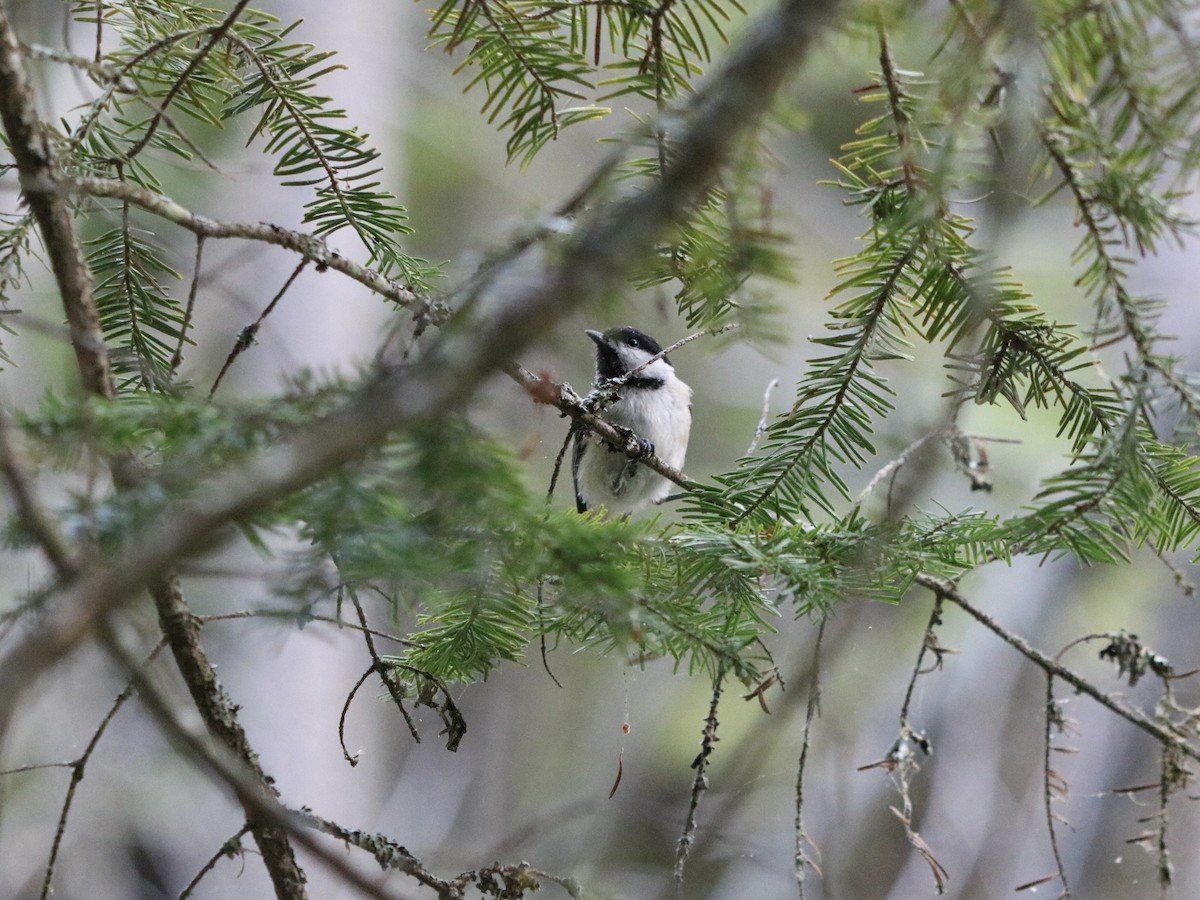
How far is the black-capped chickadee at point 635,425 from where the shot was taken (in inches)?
134

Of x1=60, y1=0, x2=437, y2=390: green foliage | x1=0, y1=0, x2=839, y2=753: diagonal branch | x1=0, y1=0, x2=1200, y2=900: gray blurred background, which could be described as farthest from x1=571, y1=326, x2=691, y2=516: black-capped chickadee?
x1=0, y1=0, x2=839, y2=753: diagonal branch

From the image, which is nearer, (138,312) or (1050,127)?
(1050,127)

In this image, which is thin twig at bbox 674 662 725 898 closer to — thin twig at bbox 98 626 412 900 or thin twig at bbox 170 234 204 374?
thin twig at bbox 98 626 412 900

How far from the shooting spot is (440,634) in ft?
4.29

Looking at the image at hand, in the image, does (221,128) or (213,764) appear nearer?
(213,764)

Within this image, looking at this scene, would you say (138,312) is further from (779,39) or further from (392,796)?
(392,796)

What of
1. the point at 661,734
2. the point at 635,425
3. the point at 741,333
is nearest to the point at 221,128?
the point at 741,333

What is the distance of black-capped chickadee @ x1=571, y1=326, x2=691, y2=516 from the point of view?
11.1 feet

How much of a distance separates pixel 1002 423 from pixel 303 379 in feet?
12.6

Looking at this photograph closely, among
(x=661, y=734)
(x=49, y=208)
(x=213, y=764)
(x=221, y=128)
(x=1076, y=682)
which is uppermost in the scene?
(x=661, y=734)

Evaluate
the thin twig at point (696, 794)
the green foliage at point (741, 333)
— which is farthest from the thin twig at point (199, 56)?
the thin twig at point (696, 794)

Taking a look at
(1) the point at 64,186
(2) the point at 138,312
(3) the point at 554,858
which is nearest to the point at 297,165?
(2) the point at 138,312

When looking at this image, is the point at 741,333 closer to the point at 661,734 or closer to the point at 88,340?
the point at 88,340

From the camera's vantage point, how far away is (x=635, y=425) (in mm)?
3373
